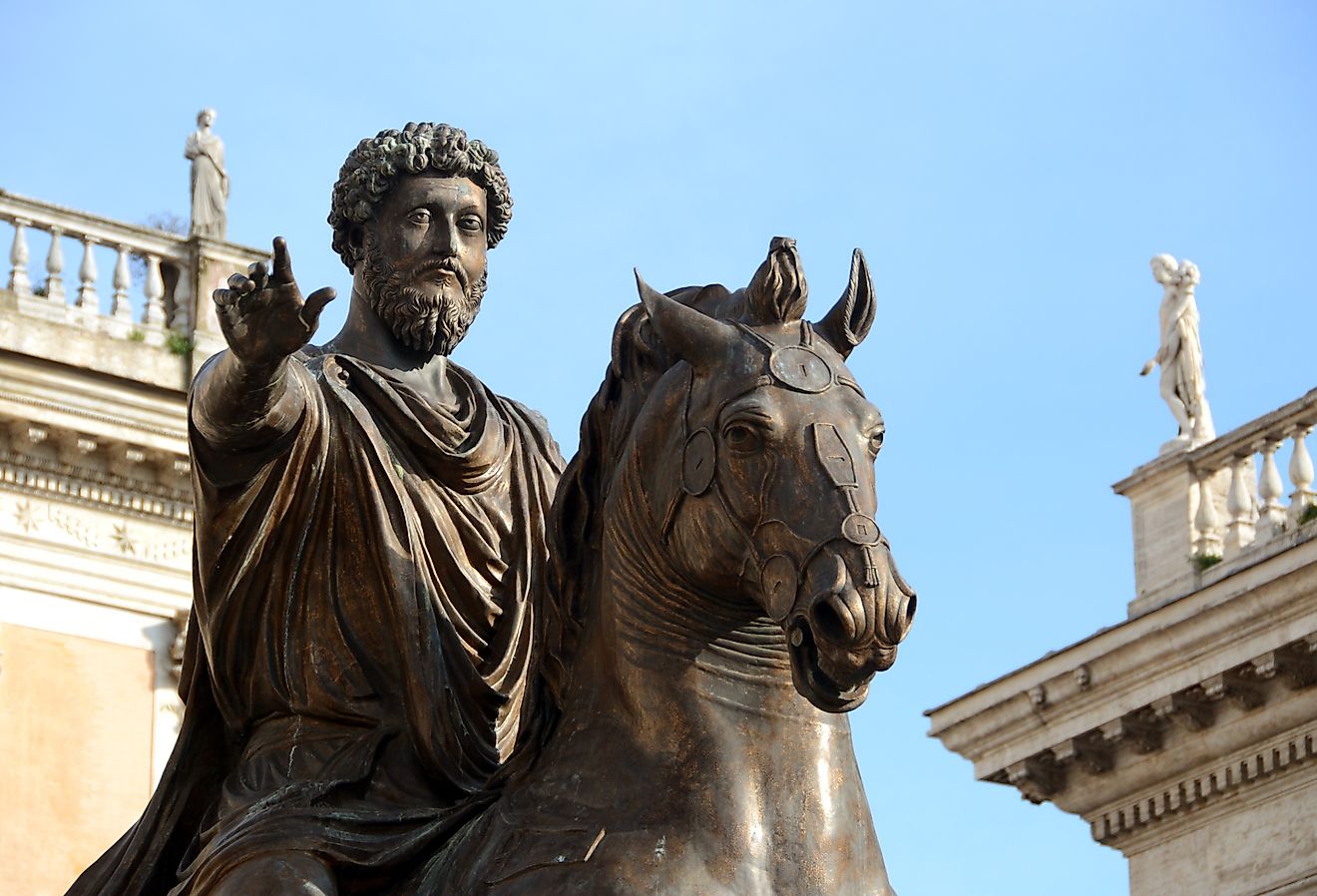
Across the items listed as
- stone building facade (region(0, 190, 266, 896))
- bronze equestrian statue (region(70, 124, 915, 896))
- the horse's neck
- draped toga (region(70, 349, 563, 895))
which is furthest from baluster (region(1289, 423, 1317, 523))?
the horse's neck

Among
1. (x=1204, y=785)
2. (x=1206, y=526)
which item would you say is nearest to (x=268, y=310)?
(x=1204, y=785)

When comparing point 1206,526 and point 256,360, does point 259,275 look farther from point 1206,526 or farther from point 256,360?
point 1206,526

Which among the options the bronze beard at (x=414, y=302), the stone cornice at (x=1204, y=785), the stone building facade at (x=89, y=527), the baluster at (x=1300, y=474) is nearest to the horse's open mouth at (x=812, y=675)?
the bronze beard at (x=414, y=302)

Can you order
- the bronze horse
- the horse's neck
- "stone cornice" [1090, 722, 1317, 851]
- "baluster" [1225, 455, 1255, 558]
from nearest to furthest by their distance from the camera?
1. the bronze horse
2. the horse's neck
3. "stone cornice" [1090, 722, 1317, 851]
4. "baluster" [1225, 455, 1255, 558]

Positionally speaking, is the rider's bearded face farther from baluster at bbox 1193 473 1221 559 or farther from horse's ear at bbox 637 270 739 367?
baluster at bbox 1193 473 1221 559

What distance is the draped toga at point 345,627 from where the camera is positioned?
269 inches

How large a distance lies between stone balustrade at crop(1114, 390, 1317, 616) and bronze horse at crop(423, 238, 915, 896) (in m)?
12.9

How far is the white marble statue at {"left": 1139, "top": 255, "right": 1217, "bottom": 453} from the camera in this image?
21.0 meters

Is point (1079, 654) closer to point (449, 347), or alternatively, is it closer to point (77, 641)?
point (77, 641)

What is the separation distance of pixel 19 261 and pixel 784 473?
18908 millimetres

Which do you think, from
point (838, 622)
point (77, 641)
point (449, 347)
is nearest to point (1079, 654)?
point (77, 641)

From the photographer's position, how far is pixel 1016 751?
20.4 meters

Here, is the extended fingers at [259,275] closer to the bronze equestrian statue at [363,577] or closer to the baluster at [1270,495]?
the bronze equestrian statue at [363,577]

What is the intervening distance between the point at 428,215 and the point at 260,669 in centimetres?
100
